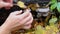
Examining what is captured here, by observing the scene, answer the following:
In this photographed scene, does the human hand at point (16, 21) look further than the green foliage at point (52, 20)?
No

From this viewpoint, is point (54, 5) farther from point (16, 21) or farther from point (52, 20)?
point (16, 21)

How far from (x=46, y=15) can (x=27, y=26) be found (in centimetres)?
20

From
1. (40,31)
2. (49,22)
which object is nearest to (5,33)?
(40,31)

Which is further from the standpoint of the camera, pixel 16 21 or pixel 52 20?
pixel 52 20

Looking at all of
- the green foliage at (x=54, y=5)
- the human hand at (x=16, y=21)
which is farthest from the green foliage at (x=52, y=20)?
the human hand at (x=16, y=21)

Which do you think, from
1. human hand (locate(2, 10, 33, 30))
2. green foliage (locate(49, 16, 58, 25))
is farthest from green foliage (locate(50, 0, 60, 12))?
human hand (locate(2, 10, 33, 30))

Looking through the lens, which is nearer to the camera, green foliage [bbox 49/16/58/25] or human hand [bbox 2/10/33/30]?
human hand [bbox 2/10/33/30]

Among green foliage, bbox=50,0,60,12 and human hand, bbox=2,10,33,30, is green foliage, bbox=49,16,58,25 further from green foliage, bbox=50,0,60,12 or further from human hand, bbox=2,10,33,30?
human hand, bbox=2,10,33,30

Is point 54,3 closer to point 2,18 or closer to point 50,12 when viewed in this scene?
point 50,12

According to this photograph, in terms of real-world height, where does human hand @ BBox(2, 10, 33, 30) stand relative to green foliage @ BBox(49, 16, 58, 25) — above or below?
above

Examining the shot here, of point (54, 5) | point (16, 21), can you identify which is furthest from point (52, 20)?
point (16, 21)

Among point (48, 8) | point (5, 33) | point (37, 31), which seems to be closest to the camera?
point (5, 33)

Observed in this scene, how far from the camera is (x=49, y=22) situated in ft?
3.38

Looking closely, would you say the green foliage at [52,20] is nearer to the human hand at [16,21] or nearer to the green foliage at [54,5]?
the green foliage at [54,5]
